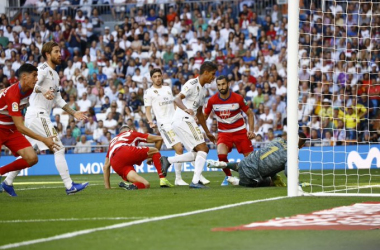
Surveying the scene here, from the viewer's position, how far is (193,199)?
10.8 meters

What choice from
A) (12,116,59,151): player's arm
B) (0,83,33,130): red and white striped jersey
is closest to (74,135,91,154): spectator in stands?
(0,83,33,130): red and white striped jersey

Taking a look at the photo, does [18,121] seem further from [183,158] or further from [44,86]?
[183,158]

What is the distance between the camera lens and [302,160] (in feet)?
79.7

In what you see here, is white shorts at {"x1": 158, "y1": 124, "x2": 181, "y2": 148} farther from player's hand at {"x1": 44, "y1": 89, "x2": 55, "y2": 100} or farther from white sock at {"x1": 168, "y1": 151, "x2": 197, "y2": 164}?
player's hand at {"x1": 44, "y1": 89, "x2": 55, "y2": 100}

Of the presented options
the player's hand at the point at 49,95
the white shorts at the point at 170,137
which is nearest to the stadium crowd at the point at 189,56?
the white shorts at the point at 170,137

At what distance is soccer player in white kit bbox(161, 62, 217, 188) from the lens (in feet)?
45.8

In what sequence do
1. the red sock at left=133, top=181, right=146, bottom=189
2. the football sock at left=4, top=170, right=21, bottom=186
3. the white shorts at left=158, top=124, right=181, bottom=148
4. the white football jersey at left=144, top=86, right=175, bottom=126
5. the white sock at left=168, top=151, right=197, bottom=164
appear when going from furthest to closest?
1. the white football jersey at left=144, top=86, right=175, bottom=126
2. the white shorts at left=158, top=124, right=181, bottom=148
3. the white sock at left=168, top=151, right=197, bottom=164
4. the red sock at left=133, top=181, right=146, bottom=189
5. the football sock at left=4, top=170, right=21, bottom=186

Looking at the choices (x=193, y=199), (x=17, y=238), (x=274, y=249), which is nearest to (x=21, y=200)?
(x=193, y=199)

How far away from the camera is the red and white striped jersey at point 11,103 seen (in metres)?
11.5

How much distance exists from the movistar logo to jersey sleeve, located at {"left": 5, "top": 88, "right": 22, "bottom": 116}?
13.0m

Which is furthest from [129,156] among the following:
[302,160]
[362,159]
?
[302,160]

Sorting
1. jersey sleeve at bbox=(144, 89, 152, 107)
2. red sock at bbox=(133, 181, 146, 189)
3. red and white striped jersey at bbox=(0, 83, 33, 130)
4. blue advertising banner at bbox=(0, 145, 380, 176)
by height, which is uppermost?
red and white striped jersey at bbox=(0, 83, 33, 130)

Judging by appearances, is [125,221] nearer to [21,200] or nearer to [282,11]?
[21,200]

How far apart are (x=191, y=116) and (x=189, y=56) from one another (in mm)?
14106
